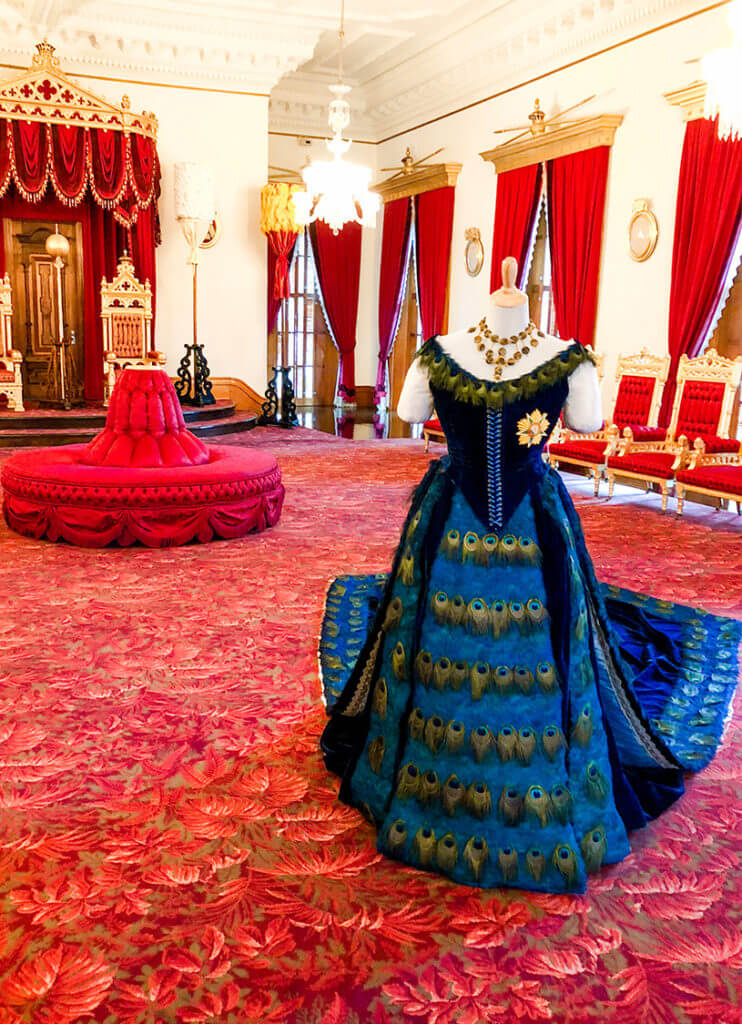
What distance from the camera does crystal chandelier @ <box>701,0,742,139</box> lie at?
14.8 ft

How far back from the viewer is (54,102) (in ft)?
29.8

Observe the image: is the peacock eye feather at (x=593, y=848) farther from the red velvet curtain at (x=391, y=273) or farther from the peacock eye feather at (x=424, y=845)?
the red velvet curtain at (x=391, y=273)

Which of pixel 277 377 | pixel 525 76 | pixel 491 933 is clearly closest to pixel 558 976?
pixel 491 933

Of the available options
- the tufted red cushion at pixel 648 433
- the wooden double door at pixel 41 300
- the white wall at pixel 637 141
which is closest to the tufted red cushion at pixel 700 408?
the tufted red cushion at pixel 648 433

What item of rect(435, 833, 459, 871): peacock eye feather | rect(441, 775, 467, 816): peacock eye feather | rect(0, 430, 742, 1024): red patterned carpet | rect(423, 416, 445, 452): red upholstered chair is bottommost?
rect(0, 430, 742, 1024): red patterned carpet

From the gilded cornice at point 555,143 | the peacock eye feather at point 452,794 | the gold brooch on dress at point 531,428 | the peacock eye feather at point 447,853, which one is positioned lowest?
the peacock eye feather at point 447,853

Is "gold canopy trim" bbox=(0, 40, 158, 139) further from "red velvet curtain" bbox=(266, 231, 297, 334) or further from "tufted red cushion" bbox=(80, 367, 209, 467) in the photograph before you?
"tufted red cushion" bbox=(80, 367, 209, 467)

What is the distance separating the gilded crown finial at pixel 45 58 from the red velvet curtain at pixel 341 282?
14.0ft

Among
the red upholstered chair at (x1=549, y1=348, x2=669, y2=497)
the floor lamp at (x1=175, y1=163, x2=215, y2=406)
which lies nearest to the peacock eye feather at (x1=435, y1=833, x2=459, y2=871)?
the red upholstered chair at (x1=549, y1=348, x2=669, y2=497)

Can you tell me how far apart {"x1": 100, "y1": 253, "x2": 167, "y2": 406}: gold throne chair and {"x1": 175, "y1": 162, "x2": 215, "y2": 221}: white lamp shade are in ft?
3.26

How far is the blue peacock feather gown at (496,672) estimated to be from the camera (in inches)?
82.4

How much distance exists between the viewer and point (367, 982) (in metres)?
1.78

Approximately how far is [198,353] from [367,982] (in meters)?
9.08

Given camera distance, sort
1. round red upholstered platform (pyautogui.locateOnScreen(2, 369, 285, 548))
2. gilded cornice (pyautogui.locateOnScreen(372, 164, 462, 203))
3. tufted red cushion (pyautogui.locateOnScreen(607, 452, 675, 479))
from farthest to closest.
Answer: gilded cornice (pyautogui.locateOnScreen(372, 164, 462, 203))
tufted red cushion (pyautogui.locateOnScreen(607, 452, 675, 479))
round red upholstered platform (pyautogui.locateOnScreen(2, 369, 285, 548))
